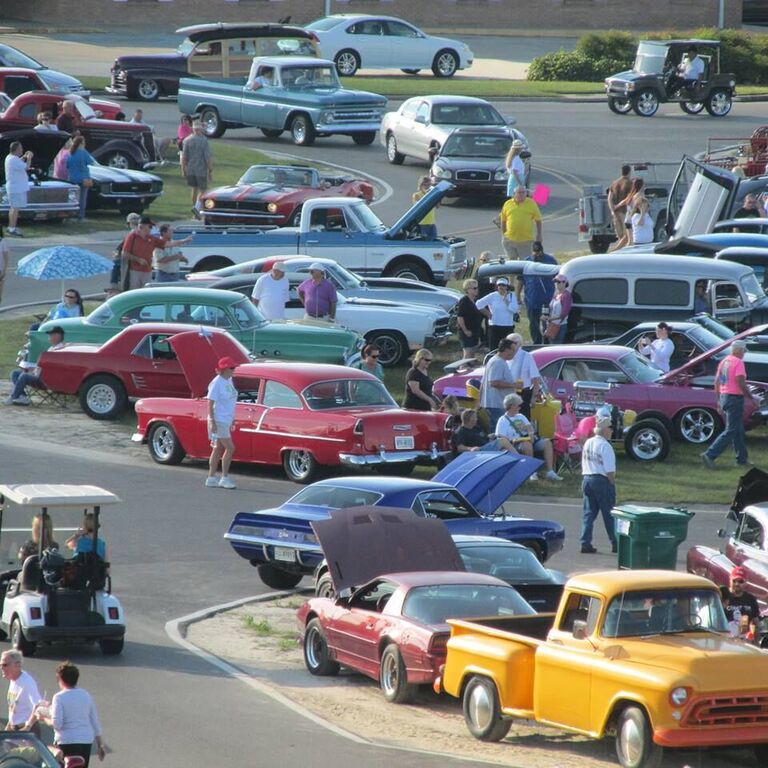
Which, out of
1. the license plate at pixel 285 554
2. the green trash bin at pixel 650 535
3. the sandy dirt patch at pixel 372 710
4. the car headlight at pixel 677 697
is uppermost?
the car headlight at pixel 677 697

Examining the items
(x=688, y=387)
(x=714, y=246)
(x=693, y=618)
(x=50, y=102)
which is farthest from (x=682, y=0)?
(x=693, y=618)

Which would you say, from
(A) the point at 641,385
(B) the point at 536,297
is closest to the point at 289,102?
(B) the point at 536,297

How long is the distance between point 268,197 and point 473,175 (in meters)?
6.00

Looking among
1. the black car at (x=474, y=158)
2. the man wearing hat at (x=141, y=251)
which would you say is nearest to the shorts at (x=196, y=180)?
the black car at (x=474, y=158)

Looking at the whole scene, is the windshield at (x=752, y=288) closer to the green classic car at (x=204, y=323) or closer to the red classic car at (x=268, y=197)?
the green classic car at (x=204, y=323)

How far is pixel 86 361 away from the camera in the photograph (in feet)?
77.6

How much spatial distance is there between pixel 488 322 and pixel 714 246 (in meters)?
5.19

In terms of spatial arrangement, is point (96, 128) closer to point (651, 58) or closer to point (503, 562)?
point (651, 58)

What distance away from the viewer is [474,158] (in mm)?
37031

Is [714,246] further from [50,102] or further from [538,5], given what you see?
[538,5]

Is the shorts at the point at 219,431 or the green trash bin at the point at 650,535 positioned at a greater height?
the shorts at the point at 219,431

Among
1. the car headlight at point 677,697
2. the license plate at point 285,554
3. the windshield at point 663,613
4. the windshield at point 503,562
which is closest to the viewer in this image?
the car headlight at point 677,697

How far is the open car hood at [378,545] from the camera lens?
15031 mm

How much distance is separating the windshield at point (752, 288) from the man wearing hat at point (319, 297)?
20.6ft
